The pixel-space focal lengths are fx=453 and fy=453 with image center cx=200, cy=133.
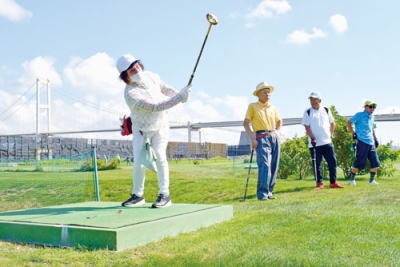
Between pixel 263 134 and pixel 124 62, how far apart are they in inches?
103

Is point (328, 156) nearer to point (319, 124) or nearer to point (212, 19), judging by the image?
point (319, 124)

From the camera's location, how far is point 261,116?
628 centimetres

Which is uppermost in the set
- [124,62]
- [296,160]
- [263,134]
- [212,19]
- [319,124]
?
[212,19]

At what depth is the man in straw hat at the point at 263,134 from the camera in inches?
246

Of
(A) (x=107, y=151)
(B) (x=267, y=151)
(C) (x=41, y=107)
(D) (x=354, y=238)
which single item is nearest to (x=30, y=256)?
(D) (x=354, y=238)

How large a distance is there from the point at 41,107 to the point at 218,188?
57691mm

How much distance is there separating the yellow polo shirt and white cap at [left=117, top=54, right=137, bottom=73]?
2473mm

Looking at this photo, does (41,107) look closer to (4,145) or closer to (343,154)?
(4,145)

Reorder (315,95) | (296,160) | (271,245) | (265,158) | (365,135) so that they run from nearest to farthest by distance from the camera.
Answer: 1. (271,245)
2. (265,158)
3. (315,95)
4. (365,135)
5. (296,160)

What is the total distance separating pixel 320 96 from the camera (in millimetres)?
7492

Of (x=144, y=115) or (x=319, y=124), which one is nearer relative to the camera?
(x=144, y=115)

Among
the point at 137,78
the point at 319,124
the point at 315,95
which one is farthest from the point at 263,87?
the point at 137,78

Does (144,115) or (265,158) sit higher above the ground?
(144,115)

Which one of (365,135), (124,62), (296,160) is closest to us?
(124,62)
